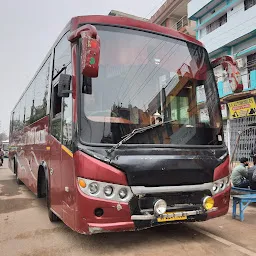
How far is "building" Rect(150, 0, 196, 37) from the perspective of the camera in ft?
72.5

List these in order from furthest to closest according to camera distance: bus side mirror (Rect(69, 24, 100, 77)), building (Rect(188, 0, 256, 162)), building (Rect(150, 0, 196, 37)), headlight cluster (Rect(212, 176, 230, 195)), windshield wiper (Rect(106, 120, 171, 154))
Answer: building (Rect(150, 0, 196, 37)), building (Rect(188, 0, 256, 162)), headlight cluster (Rect(212, 176, 230, 195)), windshield wiper (Rect(106, 120, 171, 154)), bus side mirror (Rect(69, 24, 100, 77))

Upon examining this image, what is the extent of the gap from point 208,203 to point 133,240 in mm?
1220

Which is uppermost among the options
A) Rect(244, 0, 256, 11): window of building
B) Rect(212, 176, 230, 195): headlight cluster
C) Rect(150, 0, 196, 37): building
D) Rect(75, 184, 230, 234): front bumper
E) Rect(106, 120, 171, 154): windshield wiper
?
Rect(150, 0, 196, 37): building

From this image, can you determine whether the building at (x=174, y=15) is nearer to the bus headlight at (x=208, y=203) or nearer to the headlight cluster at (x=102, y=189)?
the bus headlight at (x=208, y=203)

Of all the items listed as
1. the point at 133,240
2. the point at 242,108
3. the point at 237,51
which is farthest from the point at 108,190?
the point at 237,51

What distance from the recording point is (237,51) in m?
15.9

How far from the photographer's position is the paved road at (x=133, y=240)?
12.6ft

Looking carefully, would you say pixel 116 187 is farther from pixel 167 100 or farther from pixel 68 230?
pixel 68 230

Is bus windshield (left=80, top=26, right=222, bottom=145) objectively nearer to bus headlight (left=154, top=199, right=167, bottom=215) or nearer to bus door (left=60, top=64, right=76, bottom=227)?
bus door (left=60, top=64, right=76, bottom=227)

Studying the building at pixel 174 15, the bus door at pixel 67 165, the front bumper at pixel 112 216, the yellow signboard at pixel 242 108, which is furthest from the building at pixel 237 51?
the front bumper at pixel 112 216

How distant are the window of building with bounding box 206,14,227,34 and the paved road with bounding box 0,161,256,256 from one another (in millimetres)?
14316

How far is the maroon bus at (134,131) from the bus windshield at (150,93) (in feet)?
0.04

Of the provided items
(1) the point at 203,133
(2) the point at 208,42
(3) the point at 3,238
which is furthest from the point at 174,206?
(2) the point at 208,42

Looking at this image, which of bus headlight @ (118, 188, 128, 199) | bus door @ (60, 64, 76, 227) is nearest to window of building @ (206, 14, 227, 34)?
bus door @ (60, 64, 76, 227)
